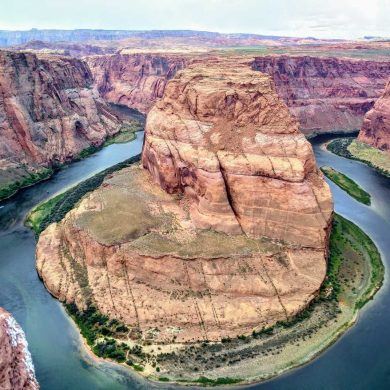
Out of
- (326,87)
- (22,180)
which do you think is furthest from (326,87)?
(22,180)

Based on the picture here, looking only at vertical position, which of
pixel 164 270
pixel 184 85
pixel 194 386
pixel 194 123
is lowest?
pixel 194 386

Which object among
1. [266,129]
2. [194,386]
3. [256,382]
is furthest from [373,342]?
[266,129]

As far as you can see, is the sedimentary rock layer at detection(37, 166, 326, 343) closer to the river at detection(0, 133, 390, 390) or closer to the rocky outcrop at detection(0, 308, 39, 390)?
the river at detection(0, 133, 390, 390)

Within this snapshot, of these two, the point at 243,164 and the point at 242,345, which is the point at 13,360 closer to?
the point at 242,345

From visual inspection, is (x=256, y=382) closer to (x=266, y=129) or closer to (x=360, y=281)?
(x=360, y=281)

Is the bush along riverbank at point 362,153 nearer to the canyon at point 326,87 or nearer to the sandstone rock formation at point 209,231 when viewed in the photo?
the canyon at point 326,87
